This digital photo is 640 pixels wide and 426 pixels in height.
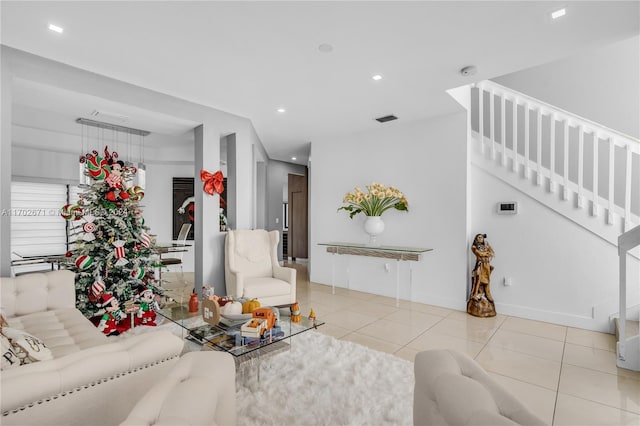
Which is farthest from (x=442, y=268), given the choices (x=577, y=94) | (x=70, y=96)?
(x=70, y=96)

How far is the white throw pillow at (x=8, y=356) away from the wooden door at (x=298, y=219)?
708 cm

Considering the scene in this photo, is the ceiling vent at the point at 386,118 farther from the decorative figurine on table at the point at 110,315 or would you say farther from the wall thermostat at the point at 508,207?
the decorative figurine on table at the point at 110,315

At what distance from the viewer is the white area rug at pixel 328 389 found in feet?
6.38

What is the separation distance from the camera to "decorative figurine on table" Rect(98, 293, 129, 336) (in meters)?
3.38

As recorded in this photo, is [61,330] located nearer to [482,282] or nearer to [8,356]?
[8,356]

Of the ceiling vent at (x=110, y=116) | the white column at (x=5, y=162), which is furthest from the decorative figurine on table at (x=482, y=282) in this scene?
the white column at (x=5, y=162)

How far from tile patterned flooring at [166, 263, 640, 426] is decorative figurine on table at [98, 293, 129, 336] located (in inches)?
86.5

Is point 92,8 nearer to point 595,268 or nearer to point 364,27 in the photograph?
point 364,27

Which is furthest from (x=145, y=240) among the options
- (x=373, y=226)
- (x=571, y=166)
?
(x=571, y=166)

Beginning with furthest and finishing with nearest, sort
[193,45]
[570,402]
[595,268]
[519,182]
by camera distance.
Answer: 1. [519,182]
2. [595,268]
3. [193,45]
4. [570,402]

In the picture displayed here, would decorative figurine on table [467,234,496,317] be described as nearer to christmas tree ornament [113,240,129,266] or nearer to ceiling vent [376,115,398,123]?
ceiling vent [376,115,398,123]

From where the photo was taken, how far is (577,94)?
4.70 m

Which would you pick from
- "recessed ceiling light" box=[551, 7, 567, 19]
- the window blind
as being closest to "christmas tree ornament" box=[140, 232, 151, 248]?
the window blind

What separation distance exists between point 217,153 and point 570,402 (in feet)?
14.7
